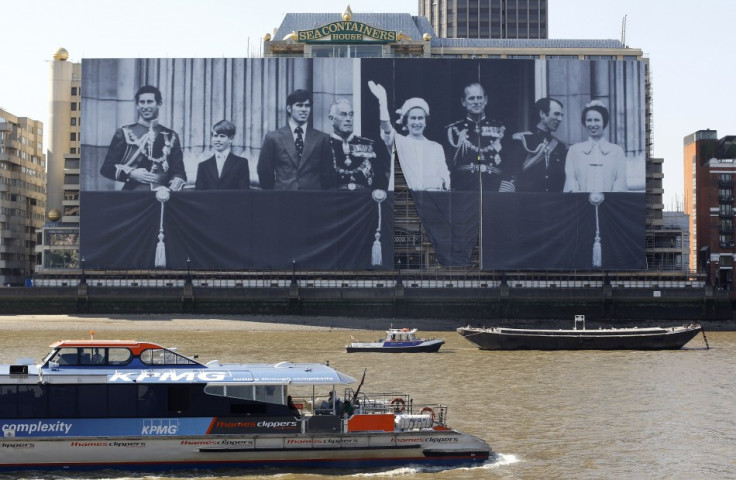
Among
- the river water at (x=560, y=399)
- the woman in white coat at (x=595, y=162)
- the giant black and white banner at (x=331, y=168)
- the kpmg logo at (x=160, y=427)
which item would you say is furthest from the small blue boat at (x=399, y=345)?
the woman in white coat at (x=595, y=162)

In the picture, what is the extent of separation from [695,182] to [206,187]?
2470 inches

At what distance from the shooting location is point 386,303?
119438 mm

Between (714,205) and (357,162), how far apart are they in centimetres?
4554

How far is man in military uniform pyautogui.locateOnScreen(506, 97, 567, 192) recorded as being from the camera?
5138 inches

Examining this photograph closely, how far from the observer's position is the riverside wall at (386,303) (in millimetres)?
118188

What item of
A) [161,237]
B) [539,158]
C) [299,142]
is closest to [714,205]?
[539,158]

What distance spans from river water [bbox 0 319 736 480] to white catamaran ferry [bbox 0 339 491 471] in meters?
0.57

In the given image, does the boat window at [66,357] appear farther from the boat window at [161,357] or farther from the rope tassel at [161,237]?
the rope tassel at [161,237]

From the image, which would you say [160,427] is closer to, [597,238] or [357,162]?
[357,162]

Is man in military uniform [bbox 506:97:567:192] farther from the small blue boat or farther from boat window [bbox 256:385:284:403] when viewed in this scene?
boat window [bbox 256:385:284:403]

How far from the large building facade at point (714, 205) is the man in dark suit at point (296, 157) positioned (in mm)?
47782

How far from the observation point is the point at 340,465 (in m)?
32.5

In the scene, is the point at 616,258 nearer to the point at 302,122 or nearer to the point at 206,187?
the point at 302,122

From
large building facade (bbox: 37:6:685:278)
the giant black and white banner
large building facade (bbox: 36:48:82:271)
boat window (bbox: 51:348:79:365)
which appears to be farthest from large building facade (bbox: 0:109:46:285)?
boat window (bbox: 51:348:79:365)
